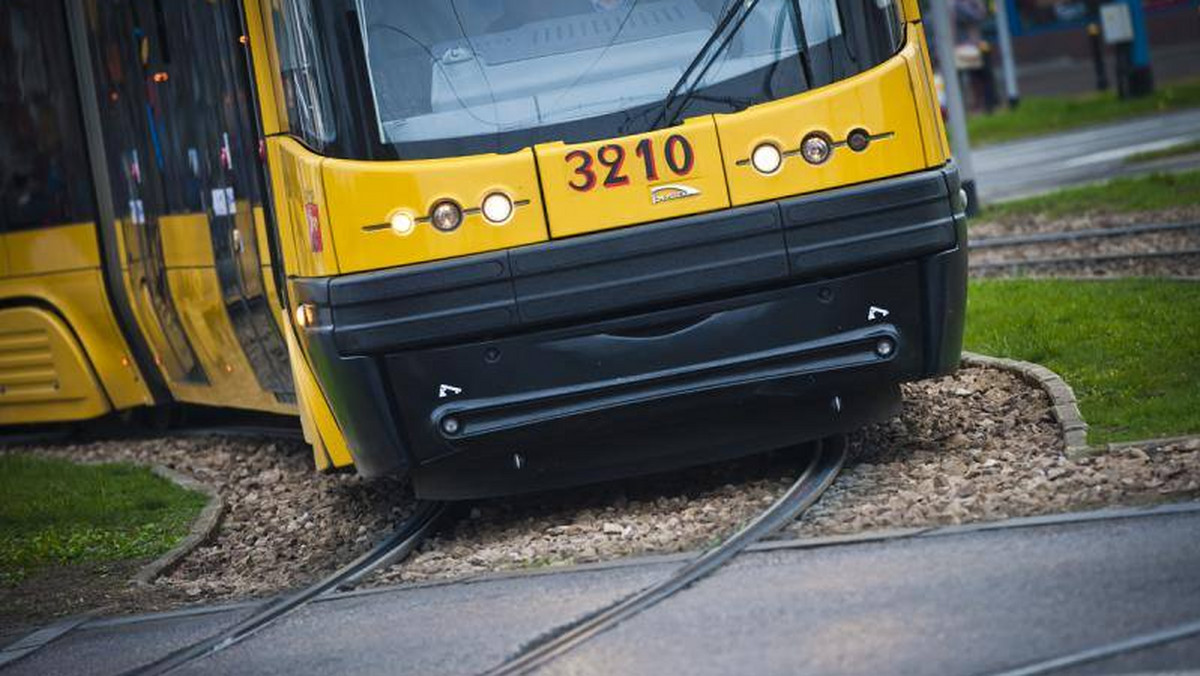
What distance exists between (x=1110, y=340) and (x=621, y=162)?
4.09 meters

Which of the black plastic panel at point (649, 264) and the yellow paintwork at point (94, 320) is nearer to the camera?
the black plastic panel at point (649, 264)

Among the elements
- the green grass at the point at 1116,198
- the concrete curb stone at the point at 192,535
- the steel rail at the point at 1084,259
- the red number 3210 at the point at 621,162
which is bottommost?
the concrete curb stone at the point at 192,535

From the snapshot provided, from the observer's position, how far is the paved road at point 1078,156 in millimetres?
23172

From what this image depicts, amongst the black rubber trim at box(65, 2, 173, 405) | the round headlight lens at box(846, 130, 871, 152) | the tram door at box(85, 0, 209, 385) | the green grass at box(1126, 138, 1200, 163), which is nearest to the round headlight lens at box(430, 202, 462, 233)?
the round headlight lens at box(846, 130, 871, 152)

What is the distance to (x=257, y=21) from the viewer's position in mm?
9609

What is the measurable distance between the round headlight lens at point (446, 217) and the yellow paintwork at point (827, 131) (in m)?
1.07

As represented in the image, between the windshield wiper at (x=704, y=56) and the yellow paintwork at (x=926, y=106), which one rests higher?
the windshield wiper at (x=704, y=56)

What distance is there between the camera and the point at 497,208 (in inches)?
348

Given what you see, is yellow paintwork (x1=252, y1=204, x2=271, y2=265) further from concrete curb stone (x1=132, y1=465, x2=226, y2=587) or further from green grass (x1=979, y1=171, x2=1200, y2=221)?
green grass (x1=979, y1=171, x2=1200, y2=221)

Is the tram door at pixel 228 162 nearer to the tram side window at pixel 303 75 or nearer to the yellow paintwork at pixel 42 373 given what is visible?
the tram side window at pixel 303 75

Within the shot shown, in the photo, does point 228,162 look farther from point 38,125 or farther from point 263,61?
point 38,125

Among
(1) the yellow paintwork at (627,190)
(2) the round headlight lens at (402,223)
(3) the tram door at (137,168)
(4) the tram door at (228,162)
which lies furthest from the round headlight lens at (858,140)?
(3) the tram door at (137,168)

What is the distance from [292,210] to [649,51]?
66.4 inches

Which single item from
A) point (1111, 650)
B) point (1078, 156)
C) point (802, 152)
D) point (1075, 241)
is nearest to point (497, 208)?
point (802, 152)
